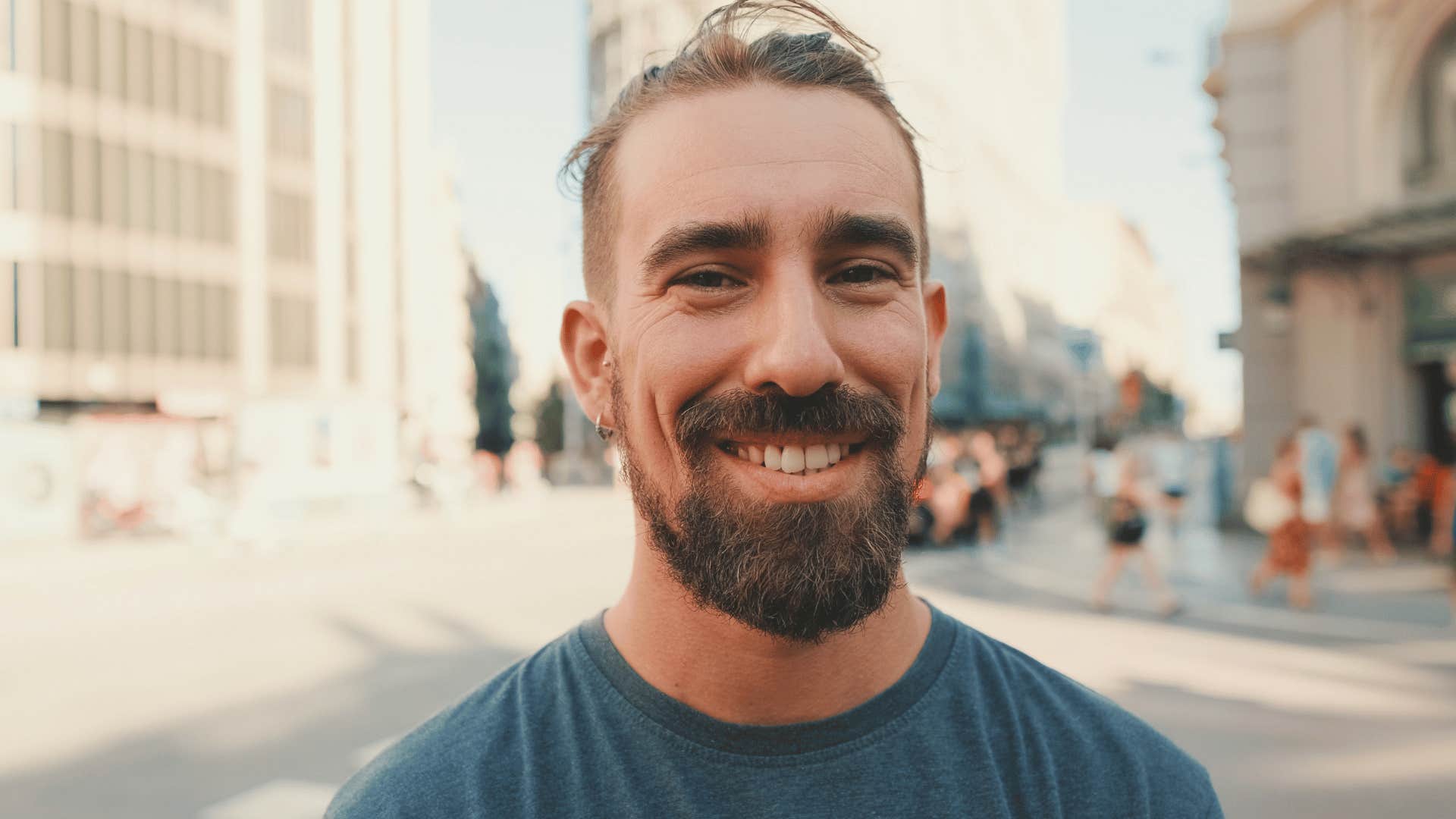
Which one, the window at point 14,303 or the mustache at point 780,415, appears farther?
the window at point 14,303

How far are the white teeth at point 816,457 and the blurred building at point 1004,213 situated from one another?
150 feet

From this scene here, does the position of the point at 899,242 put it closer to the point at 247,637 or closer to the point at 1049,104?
the point at 247,637

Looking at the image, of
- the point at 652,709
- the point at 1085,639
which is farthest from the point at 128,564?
the point at 652,709

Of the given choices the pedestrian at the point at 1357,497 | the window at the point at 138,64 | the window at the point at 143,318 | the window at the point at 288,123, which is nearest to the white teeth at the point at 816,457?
the pedestrian at the point at 1357,497

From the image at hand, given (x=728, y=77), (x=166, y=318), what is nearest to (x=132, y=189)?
(x=166, y=318)

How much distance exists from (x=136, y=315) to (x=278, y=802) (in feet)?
106

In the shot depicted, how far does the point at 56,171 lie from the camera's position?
29.8 metres

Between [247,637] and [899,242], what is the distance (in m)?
9.45

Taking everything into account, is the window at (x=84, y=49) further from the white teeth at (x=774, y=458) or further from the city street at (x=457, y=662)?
the white teeth at (x=774, y=458)

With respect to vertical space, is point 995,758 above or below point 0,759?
above

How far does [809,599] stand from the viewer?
1.42 m

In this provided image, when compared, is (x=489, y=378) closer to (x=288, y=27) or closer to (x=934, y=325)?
(x=288, y=27)

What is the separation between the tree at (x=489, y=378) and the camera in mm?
69750

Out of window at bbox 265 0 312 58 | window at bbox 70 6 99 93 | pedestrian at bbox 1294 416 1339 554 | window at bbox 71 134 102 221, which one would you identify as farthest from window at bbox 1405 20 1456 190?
window at bbox 265 0 312 58
